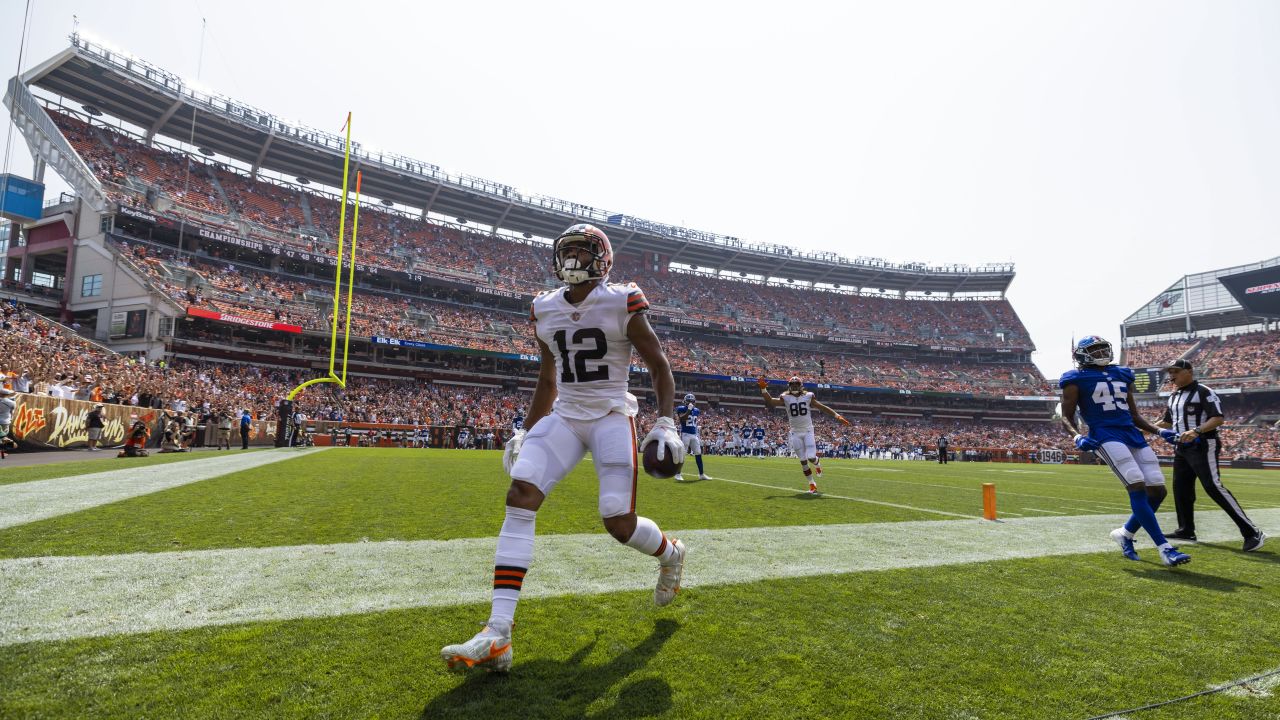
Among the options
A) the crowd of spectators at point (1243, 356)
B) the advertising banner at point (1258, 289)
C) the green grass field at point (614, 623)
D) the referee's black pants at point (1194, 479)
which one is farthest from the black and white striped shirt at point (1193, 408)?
the advertising banner at point (1258, 289)

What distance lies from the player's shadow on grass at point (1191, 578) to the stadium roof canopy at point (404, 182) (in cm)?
4613

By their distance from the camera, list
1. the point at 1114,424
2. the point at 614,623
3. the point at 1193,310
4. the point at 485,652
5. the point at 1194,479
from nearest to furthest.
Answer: the point at 485,652
the point at 614,623
the point at 1114,424
the point at 1194,479
the point at 1193,310

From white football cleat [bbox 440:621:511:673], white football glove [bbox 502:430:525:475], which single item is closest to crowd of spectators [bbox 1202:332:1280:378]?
white football glove [bbox 502:430:525:475]

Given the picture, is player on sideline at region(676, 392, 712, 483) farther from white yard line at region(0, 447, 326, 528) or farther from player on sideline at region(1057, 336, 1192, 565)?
white yard line at region(0, 447, 326, 528)

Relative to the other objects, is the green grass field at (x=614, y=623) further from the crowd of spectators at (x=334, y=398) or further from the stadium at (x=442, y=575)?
the crowd of spectators at (x=334, y=398)

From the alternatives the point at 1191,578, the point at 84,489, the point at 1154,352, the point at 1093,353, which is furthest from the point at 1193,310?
the point at 84,489

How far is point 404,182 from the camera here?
4553 centimetres

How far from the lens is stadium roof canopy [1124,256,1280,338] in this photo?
182 ft

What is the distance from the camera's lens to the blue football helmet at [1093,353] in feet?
19.1

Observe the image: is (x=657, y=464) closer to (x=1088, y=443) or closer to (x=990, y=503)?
(x=1088, y=443)

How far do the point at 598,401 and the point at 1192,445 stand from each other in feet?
22.4

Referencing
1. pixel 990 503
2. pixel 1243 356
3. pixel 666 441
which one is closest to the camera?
pixel 666 441

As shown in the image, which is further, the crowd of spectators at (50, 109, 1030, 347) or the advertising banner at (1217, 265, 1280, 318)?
the advertising banner at (1217, 265, 1280, 318)

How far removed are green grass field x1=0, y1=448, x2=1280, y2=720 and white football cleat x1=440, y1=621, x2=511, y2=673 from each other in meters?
0.07
